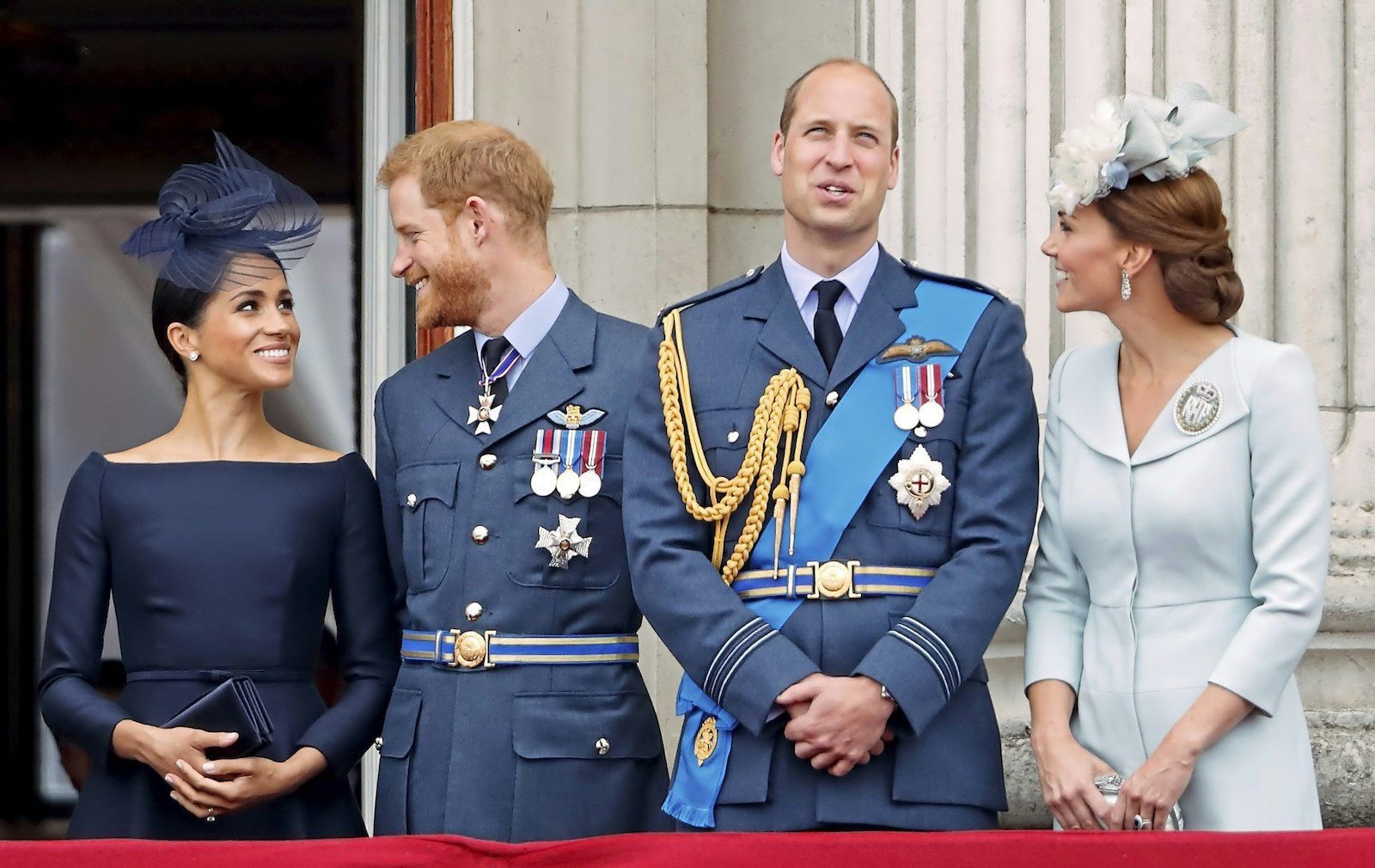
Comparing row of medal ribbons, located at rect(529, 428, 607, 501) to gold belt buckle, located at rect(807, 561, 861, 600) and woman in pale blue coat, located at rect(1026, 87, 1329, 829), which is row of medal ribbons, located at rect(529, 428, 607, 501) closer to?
gold belt buckle, located at rect(807, 561, 861, 600)

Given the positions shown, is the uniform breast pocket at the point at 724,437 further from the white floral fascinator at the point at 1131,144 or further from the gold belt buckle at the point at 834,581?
the white floral fascinator at the point at 1131,144

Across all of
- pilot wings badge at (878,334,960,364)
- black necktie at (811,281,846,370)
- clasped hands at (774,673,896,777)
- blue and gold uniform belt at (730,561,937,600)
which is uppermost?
black necktie at (811,281,846,370)

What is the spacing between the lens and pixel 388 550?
3396 mm

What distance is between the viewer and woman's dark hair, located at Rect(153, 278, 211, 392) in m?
3.34

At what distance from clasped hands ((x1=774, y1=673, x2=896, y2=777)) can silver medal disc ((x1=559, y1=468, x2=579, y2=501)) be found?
24.9 inches

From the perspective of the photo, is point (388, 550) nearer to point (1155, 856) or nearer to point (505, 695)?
point (505, 695)

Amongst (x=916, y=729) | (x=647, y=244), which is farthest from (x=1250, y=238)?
(x=916, y=729)

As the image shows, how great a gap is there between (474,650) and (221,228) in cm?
83

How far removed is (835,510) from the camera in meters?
2.86

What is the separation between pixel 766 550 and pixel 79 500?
116 centimetres

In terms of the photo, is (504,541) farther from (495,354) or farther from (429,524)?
(495,354)

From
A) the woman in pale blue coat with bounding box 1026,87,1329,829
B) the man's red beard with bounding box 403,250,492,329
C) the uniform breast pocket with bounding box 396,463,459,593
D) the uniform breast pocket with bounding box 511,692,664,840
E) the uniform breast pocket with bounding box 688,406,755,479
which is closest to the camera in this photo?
the woman in pale blue coat with bounding box 1026,87,1329,829

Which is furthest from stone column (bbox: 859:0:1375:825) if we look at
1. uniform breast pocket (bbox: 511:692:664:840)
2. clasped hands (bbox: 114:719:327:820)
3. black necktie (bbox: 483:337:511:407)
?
clasped hands (bbox: 114:719:327:820)

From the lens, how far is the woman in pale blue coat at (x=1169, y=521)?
2.70 m
